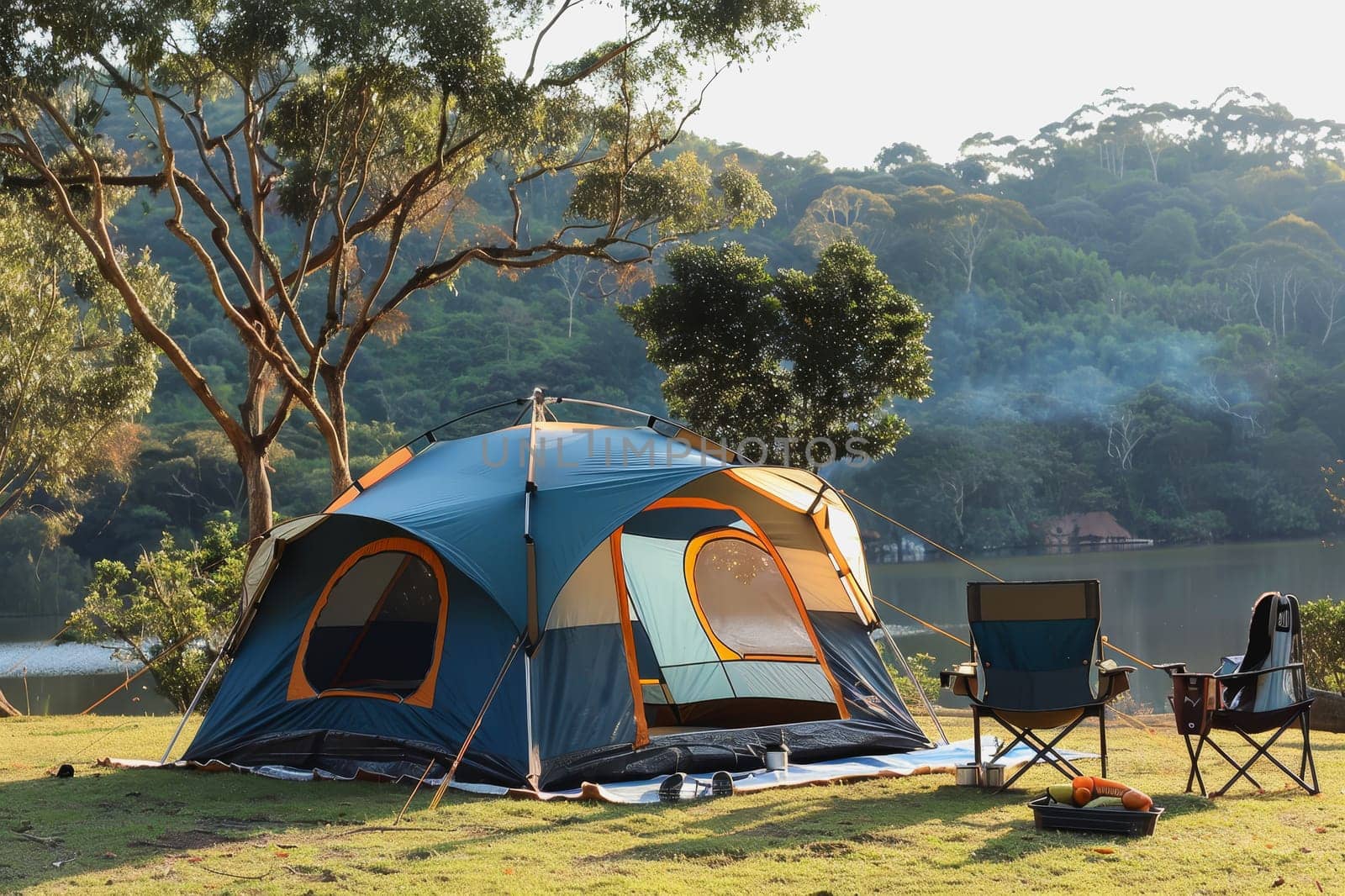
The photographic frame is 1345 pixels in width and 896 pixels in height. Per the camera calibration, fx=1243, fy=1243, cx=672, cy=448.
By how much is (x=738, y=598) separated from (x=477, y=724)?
193 cm

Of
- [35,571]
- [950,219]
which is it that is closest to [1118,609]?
[35,571]

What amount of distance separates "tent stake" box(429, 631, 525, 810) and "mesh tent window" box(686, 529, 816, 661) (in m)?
1.33

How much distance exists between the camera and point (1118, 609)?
78.1ft

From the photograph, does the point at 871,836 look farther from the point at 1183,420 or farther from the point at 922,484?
the point at 1183,420

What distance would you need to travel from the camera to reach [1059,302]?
47.5 m

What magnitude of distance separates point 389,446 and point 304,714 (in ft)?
88.5

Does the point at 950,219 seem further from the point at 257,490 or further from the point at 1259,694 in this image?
the point at 1259,694

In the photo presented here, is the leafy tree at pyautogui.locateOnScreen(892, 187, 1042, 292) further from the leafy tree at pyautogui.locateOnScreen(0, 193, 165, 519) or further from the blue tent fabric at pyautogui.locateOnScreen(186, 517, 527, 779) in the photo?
the blue tent fabric at pyautogui.locateOnScreen(186, 517, 527, 779)

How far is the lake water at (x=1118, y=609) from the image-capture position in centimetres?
1791

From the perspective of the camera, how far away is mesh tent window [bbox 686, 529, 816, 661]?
21.3 ft

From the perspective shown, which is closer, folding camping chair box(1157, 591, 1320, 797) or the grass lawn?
the grass lawn

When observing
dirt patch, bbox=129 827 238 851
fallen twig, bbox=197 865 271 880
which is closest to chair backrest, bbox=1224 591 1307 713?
fallen twig, bbox=197 865 271 880

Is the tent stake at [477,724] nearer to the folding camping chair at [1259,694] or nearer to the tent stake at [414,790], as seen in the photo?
the tent stake at [414,790]

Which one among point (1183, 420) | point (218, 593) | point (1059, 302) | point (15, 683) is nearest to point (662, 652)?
point (218, 593)
